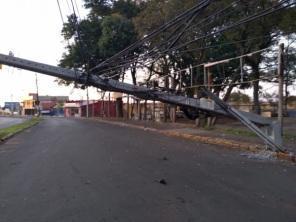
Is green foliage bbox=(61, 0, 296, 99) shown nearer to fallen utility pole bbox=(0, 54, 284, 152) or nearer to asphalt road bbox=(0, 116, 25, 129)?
fallen utility pole bbox=(0, 54, 284, 152)

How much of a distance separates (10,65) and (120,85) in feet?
17.9

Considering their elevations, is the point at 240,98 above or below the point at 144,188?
above

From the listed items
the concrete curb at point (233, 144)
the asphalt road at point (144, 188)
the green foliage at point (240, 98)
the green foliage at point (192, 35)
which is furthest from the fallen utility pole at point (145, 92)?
the green foliage at point (240, 98)

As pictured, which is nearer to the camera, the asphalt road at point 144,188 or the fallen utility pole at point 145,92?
the asphalt road at point 144,188

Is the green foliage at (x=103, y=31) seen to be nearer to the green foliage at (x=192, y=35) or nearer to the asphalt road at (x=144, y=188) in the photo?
the green foliage at (x=192, y=35)

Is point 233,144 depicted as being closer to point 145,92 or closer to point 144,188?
point 145,92

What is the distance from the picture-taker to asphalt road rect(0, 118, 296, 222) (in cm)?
723

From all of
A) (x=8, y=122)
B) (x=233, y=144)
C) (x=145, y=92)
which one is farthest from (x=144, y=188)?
(x=8, y=122)

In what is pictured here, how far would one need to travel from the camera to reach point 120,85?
23391 mm

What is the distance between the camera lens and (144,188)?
922 centimetres

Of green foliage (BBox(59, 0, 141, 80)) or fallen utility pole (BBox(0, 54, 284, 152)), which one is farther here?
green foliage (BBox(59, 0, 141, 80))

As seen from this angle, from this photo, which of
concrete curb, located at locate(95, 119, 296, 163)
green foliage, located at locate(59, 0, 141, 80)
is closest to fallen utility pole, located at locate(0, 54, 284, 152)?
concrete curb, located at locate(95, 119, 296, 163)

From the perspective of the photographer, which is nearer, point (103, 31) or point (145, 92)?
point (145, 92)

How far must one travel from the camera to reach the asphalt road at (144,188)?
23.7ft
